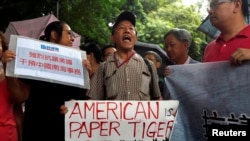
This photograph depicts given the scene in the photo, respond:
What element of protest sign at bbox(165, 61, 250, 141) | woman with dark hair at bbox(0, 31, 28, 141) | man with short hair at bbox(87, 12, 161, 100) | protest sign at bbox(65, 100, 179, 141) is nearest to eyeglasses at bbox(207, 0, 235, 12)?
protest sign at bbox(165, 61, 250, 141)

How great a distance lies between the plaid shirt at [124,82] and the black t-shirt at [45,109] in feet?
0.89

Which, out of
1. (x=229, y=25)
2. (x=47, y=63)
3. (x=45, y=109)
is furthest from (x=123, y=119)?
(x=229, y=25)

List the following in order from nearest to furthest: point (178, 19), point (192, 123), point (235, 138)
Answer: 1. point (235, 138)
2. point (192, 123)
3. point (178, 19)

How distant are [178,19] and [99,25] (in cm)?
2191

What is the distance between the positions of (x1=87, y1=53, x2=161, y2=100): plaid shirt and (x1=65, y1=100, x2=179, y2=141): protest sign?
10 cm

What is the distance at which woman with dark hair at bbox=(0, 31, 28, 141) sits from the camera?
343 centimetres

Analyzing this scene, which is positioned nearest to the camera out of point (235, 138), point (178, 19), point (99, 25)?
point (235, 138)

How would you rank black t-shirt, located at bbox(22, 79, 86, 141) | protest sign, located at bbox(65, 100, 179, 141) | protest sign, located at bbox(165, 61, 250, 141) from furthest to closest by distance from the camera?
black t-shirt, located at bbox(22, 79, 86, 141) < protest sign, located at bbox(65, 100, 179, 141) < protest sign, located at bbox(165, 61, 250, 141)

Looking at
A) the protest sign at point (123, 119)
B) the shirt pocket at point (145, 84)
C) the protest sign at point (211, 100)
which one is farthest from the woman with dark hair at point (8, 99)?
the protest sign at point (211, 100)

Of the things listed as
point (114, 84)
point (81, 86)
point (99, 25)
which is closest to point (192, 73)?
point (114, 84)

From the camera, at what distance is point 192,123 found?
3.52m

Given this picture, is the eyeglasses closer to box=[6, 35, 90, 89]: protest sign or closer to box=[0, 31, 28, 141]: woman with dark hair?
box=[6, 35, 90, 89]: protest sign

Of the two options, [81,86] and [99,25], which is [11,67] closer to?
[81,86]

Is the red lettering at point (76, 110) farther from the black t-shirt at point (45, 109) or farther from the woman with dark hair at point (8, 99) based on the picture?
the woman with dark hair at point (8, 99)
